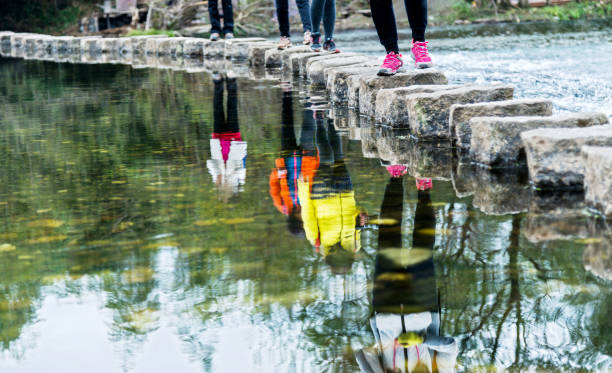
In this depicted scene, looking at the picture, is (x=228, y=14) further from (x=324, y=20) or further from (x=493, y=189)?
→ (x=493, y=189)

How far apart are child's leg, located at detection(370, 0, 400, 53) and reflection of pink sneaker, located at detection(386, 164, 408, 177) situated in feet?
4.75

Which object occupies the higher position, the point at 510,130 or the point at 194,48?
the point at 194,48

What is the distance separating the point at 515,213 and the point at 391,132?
197cm

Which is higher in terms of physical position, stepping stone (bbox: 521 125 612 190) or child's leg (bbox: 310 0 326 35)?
child's leg (bbox: 310 0 326 35)

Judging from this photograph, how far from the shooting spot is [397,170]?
3617 mm

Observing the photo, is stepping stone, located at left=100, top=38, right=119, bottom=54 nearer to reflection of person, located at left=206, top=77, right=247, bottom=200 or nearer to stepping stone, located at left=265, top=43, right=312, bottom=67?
stepping stone, located at left=265, top=43, right=312, bottom=67

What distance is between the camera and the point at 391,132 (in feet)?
15.4

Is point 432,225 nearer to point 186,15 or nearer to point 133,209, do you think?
point 133,209

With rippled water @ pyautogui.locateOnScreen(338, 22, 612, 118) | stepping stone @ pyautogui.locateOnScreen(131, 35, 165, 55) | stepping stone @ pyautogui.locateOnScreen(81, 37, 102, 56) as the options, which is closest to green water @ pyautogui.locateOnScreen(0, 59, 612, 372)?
rippled water @ pyautogui.locateOnScreen(338, 22, 612, 118)

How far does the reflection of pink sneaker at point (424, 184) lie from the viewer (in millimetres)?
3268

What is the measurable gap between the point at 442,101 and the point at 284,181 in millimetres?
1156

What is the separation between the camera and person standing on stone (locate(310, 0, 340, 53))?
7.46 m

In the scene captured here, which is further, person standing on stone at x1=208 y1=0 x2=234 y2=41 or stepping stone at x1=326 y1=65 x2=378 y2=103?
person standing on stone at x1=208 y1=0 x2=234 y2=41

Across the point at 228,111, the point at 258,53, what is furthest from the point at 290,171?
the point at 258,53
